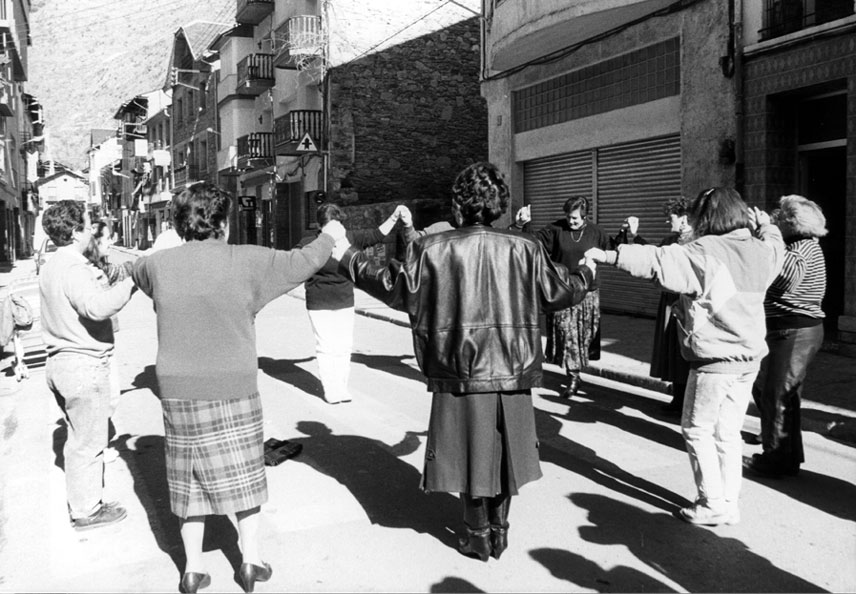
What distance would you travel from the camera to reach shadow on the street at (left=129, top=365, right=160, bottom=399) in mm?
8703

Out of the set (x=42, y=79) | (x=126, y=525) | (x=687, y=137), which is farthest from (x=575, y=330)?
(x=42, y=79)

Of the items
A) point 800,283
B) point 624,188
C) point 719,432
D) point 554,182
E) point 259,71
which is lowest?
point 719,432

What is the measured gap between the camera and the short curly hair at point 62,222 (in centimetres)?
433

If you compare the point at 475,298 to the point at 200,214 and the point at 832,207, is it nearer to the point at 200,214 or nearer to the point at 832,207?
the point at 200,214

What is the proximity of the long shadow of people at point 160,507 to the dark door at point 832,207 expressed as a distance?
852cm

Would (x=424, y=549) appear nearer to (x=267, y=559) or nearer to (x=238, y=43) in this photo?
(x=267, y=559)

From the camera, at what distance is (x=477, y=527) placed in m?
3.92

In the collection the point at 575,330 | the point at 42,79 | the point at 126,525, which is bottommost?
the point at 126,525

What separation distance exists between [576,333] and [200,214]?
489cm

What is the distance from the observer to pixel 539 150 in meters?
17.0

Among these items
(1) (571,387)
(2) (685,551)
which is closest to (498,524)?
(2) (685,551)

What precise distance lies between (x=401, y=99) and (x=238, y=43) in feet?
40.6

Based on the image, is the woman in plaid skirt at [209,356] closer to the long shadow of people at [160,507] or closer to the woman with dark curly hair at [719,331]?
the long shadow of people at [160,507]

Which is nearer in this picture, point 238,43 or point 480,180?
point 480,180
